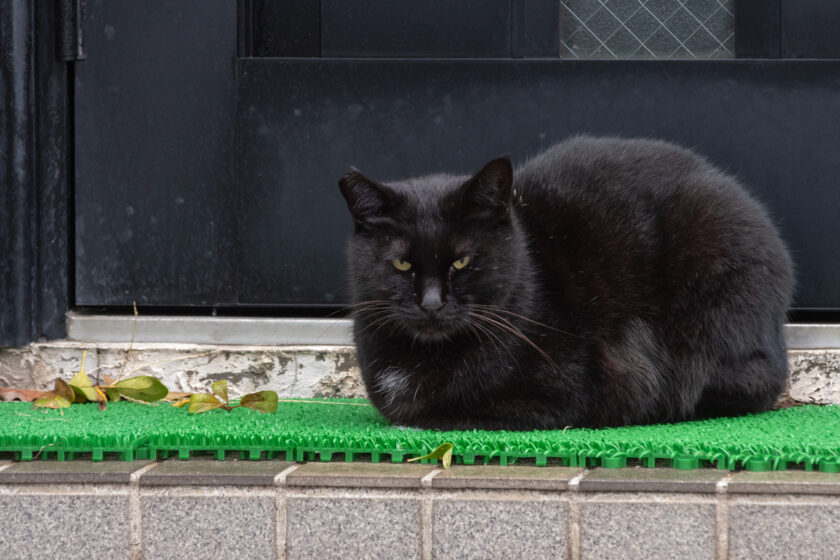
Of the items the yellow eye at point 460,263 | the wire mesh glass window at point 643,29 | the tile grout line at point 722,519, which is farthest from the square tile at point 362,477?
the wire mesh glass window at point 643,29

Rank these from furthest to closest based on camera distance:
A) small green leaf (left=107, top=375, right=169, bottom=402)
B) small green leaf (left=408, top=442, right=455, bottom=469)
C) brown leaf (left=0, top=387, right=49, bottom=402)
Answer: brown leaf (left=0, top=387, right=49, bottom=402) → small green leaf (left=107, top=375, right=169, bottom=402) → small green leaf (left=408, top=442, right=455, bottom=469)

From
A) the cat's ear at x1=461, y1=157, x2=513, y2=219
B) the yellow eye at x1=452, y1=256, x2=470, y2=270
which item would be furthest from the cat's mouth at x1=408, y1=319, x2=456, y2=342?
the cat's ear at x1=461, y1=157, x2=513, y2=219

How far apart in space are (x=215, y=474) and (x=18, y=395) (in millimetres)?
1188

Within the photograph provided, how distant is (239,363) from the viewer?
3098 millimetres

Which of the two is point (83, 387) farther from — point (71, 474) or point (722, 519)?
point (722, 519)

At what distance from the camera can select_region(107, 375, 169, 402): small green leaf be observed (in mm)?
2891

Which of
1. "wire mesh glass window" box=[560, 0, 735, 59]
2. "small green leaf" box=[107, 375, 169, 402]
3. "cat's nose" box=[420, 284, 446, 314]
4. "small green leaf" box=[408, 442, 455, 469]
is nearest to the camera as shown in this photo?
"small green leaf" box=[408, 442, 455, 469]

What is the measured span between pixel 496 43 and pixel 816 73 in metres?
0.99

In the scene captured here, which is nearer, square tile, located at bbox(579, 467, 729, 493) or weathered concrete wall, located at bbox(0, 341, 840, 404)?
square tile, located at bbox(579, 467, 729, 493)

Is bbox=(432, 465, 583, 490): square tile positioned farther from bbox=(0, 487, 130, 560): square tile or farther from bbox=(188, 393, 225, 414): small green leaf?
bbox=(188, 393, 225, 414): small green leaf

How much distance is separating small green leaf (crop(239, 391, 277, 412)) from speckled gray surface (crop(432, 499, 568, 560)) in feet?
2.64

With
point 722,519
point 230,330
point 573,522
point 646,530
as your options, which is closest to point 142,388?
point 230,330

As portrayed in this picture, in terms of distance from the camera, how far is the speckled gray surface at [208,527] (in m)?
2.12

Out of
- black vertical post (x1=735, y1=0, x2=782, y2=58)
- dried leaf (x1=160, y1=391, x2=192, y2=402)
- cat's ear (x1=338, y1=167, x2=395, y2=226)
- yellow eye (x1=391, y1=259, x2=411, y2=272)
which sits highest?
black vertical post (x1=735, y1=0, x2=782, y2=58)
